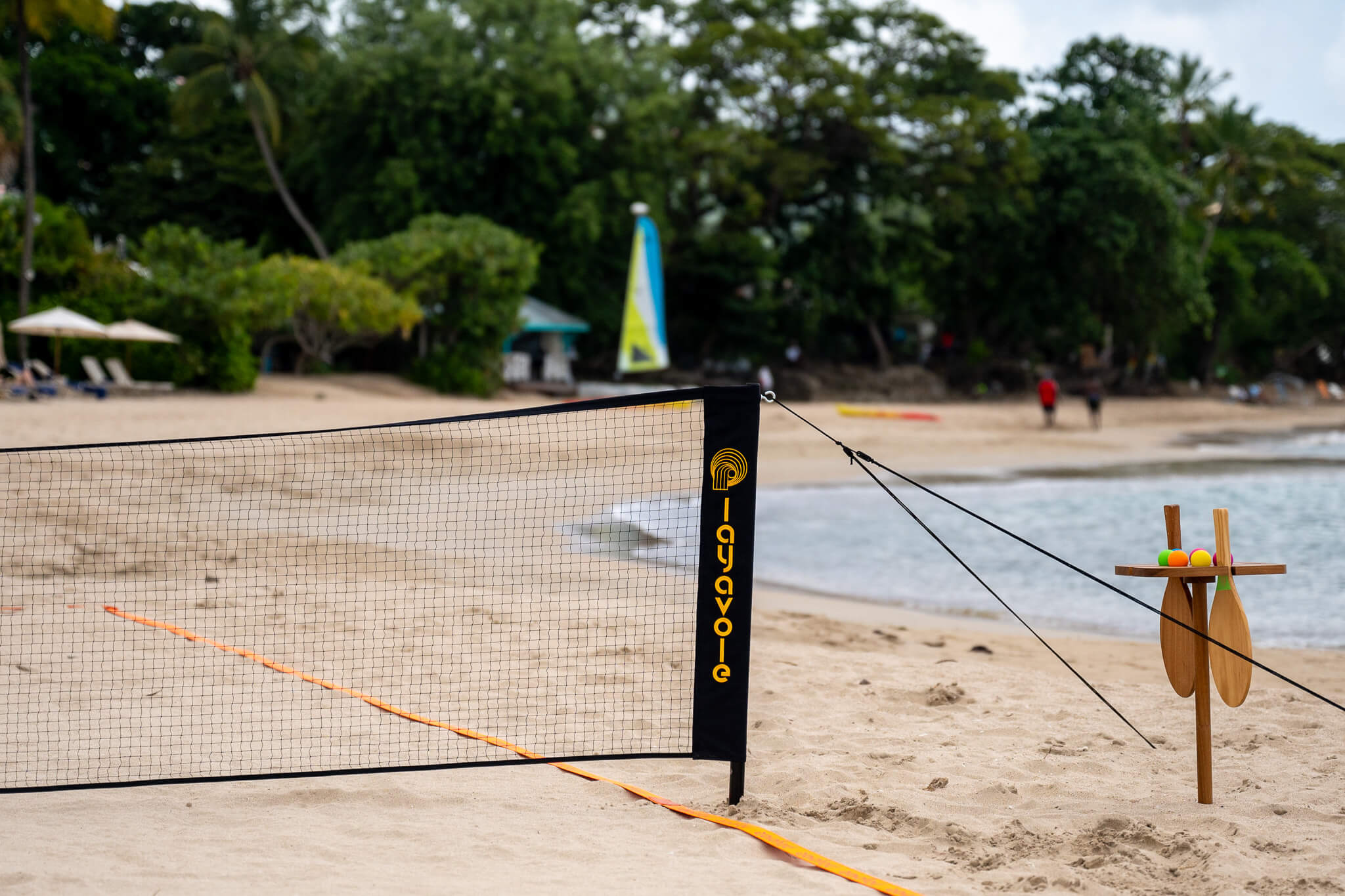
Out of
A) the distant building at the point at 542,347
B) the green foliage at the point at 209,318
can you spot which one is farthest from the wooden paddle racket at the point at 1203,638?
the distant building at the point at 542,347

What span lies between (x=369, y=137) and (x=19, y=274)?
41.3 ft

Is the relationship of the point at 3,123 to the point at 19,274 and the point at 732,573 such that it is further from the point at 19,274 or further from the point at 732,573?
the point at 732,573

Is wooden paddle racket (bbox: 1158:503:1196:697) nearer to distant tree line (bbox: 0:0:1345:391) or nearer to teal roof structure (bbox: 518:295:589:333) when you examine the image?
distant tree line (bbox: 0:0:1345:391)

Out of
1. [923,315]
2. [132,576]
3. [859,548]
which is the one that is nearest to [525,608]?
[132,576]

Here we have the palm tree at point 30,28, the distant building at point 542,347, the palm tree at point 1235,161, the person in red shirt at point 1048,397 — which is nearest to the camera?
the palm tree at point 30,28

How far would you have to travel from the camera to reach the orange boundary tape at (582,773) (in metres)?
3.75

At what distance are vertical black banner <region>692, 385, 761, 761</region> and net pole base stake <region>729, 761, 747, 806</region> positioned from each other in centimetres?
6

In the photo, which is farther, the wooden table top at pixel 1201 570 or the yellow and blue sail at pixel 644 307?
the yellow and blue sail at pixel 644 307

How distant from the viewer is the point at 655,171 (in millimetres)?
37469

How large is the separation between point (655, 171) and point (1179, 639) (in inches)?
1364

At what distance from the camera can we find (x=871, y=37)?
4003 centimetres

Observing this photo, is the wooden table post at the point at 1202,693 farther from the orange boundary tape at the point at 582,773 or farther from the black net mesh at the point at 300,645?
the black net mesh at the point at 300,645

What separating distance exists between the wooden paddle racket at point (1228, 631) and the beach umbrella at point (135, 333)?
77.4ft

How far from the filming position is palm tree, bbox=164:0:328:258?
37.7 metres
